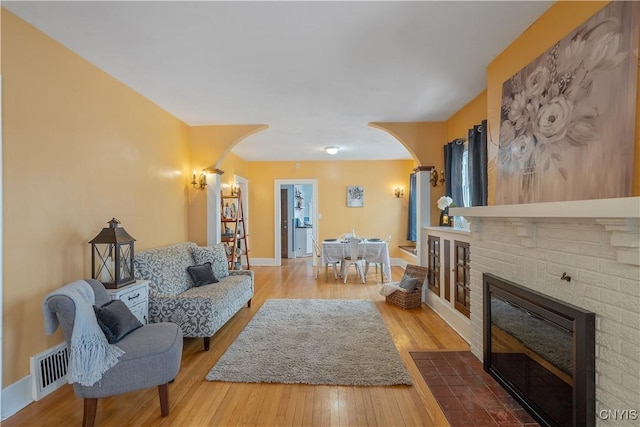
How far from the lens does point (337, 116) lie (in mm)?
4203

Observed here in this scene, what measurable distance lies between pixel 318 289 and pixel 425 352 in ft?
8.58

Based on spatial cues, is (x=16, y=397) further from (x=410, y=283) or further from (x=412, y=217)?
(x=412, y=217)

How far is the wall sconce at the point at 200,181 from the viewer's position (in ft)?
15.0

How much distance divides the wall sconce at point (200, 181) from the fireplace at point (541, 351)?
3.78m

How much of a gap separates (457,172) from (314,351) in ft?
9.37

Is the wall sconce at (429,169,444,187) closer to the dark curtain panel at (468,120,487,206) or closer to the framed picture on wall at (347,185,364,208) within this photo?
the dark curtain panel at (468,120,487,206)

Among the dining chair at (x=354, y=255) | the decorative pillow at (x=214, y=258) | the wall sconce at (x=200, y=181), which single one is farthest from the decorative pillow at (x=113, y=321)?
the dining chair at (x=354, y=255)

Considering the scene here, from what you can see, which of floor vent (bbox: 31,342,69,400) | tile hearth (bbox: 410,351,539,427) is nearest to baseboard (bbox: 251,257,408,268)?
tile hearth (bbox: 410,351,539,427)

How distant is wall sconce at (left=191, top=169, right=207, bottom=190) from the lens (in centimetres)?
456

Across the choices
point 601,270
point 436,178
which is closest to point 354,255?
point 436,178

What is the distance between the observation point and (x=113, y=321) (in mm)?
2100

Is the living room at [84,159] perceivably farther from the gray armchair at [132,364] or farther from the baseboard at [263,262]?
the baseboard at [263,262]

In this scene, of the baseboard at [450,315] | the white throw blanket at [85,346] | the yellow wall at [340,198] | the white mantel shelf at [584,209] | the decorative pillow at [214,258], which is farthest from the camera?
the yellow wall at [340,198]

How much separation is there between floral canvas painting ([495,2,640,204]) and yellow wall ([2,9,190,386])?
3433mm
